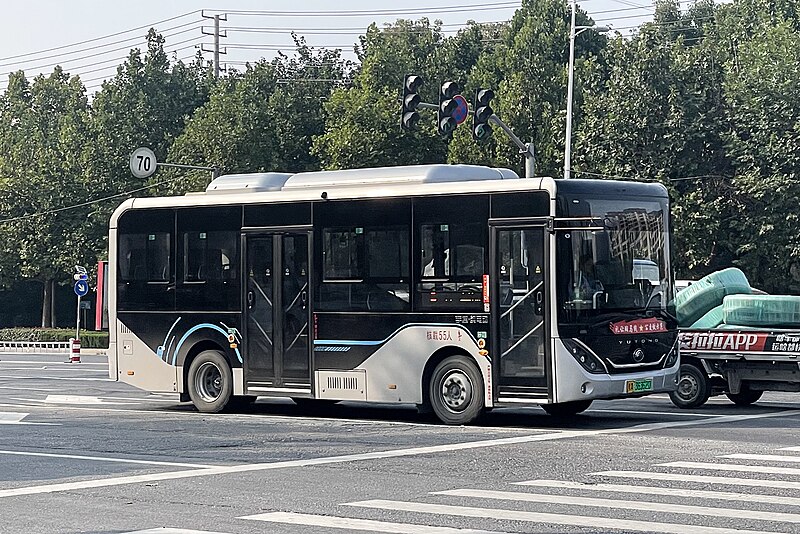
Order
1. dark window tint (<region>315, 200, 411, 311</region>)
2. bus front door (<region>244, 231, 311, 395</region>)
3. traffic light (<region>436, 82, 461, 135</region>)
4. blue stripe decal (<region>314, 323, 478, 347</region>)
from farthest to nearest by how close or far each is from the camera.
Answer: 1. traffic light (<region>436, 82, 461, 135</region>)
2. bus front door (<region>244, 231, 311, 395</region>)
3. dark window tint (<region>315, 200, 411, 311</region>)
4. blue stripe decal (<region>314, 323, 478, 347</region>)

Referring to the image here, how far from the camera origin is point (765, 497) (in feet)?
36.2

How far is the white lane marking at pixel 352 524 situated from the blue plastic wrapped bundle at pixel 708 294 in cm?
1127

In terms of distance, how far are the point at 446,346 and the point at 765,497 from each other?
23.8 feet

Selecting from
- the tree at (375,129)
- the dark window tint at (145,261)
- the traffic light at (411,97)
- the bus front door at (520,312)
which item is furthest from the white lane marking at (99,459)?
the tree at (375,129)

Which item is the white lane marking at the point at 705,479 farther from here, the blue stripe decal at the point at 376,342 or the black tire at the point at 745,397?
the black tire at the point at 745,397

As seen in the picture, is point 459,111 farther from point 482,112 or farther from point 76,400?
point 76,400

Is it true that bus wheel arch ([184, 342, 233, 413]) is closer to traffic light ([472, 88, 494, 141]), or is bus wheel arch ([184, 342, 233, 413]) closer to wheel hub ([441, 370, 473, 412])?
wheel hub ([441, 370, 473, 412])

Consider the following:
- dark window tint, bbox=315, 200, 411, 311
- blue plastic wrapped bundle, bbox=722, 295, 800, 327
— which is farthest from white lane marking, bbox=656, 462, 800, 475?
blue plastic wrapped bundle, bbox=722, 295, 800, 327

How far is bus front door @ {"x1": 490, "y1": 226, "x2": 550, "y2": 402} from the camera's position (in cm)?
1702

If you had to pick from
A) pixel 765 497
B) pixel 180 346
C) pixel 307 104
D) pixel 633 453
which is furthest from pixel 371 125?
pixel 765 497

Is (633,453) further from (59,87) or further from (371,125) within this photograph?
(59,87)

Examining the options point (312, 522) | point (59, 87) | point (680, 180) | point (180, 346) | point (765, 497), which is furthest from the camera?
point (59, 87)

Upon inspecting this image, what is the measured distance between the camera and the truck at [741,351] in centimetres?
1873

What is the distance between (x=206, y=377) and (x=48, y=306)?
4920cm
